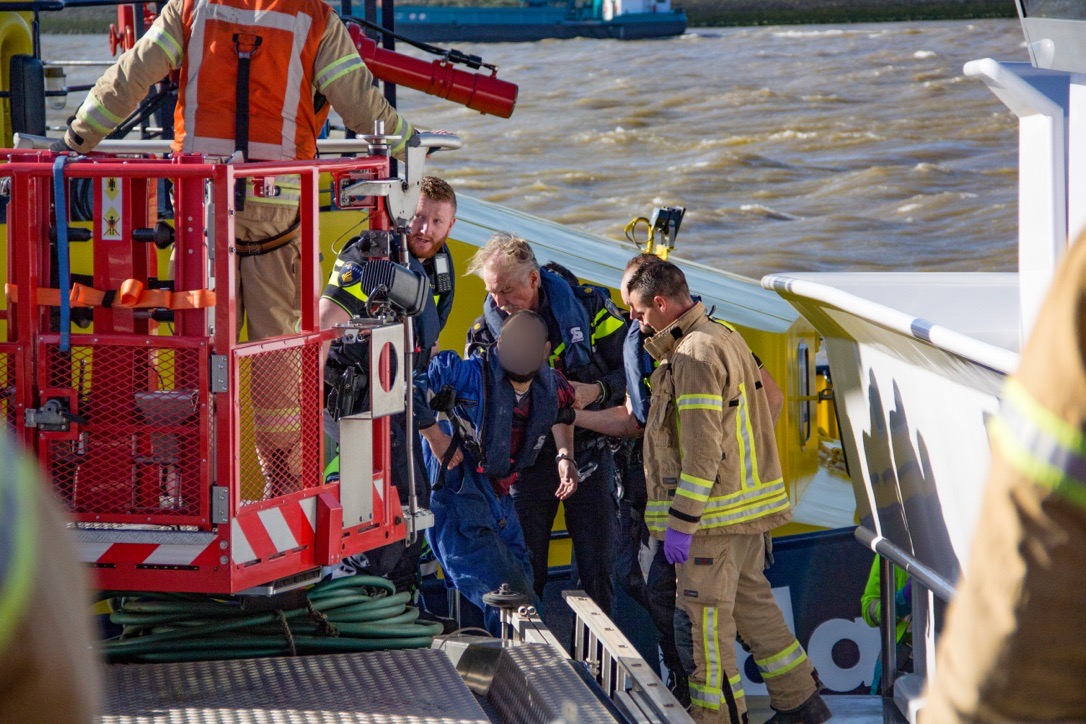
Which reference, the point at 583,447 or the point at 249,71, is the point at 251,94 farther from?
the point at 583,447

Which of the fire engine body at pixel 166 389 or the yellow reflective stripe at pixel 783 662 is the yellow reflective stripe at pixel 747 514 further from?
the fire engine body at pixel 166 389

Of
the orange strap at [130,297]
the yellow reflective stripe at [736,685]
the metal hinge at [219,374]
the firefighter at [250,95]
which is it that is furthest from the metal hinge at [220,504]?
the yellow reflective stripe at [736,685]

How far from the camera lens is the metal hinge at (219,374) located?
3381mm

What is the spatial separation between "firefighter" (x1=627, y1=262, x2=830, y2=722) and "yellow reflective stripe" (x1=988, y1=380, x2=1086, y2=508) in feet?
11.0

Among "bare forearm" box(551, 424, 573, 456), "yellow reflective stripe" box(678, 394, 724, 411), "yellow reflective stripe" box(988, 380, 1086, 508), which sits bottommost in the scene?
"bare forearm" box(551, 424, 573, 456)

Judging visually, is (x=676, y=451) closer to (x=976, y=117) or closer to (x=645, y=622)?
(x=645, y=622)

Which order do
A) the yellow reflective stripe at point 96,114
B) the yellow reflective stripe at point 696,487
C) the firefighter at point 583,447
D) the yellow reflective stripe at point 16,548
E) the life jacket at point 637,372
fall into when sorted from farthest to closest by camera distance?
the firefighter at point 583,447 < the life jacket at point 637,372 < the yellow reflective stripe at point 696,487 < the yellow reflective stripe at point 96,114 < the yellow reflective stripe at point 16,548

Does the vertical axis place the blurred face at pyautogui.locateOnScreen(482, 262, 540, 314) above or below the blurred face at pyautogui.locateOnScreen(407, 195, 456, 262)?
below

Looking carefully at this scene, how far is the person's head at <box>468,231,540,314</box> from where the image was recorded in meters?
4.93

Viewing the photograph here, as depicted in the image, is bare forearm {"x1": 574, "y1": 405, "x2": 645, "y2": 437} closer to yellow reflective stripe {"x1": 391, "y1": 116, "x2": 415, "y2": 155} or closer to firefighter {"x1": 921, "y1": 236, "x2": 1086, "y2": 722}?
yellow reflective stripe {"x1": 391, "y1": 116, "x2": 415, "y2": 155}

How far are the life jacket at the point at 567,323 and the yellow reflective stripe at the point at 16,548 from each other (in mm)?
4061

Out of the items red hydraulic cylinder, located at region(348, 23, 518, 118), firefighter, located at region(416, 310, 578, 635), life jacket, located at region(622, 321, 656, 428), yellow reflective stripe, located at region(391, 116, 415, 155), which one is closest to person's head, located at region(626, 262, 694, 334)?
life jacket, located at region(622, 321, 656, 428)

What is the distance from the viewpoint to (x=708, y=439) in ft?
14.9

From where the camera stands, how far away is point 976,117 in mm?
27391
